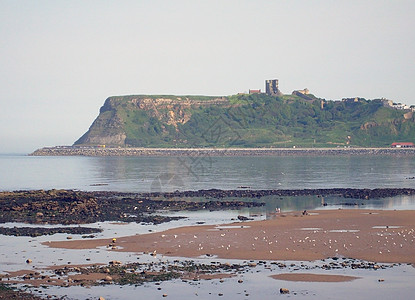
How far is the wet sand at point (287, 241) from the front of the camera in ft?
109

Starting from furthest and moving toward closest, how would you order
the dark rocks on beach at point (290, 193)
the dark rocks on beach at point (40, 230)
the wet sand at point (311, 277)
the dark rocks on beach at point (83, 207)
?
the dark rocks on beach at point (290, 193) → the dark rocks on beach at point (83, 207) → the dark rocks on beach at point (40, 230) → the wet sand at point (311, 277)

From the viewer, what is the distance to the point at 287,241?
36.9 meters

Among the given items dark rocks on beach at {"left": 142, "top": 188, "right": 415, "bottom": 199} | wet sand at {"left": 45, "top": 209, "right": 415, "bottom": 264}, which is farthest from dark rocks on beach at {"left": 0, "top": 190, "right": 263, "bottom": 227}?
wet sand at {"left": 45, "top": 209, "right": 415, "bottom": 264}

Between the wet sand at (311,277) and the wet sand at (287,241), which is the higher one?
the wet sand at (287,241)

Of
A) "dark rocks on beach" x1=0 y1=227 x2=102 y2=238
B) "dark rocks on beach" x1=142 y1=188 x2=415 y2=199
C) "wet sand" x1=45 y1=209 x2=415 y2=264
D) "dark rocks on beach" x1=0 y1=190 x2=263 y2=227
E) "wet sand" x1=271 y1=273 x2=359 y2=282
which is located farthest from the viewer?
"dark rocks on beach" x1=142 y1=188 x2=415 y2=199

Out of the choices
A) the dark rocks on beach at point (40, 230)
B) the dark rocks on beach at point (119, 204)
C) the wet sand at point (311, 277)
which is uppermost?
the dark rocks on beach at point (119, 204)

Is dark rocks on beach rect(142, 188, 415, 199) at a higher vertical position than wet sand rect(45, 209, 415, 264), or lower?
higher

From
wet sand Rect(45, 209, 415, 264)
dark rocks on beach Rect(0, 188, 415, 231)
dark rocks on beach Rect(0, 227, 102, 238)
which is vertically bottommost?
wet sand Rect(45, 209, 415, 264)

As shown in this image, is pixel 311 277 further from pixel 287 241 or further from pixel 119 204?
pixel 119 204

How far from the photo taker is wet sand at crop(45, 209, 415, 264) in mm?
33188

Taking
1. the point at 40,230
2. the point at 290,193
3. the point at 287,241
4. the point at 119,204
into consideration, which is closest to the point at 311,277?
the point at 287,241

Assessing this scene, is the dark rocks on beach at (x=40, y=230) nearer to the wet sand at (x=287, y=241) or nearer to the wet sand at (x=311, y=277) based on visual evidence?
the wet sand at (x=287, y=241)

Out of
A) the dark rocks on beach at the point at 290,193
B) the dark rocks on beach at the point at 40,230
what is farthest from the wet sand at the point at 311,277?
the dark rocks on beach at the point at 290,193

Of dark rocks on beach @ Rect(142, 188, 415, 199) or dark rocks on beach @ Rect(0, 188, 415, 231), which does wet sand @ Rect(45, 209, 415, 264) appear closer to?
dark rocks on beach @ Rect(0, 188, 415, 231)
